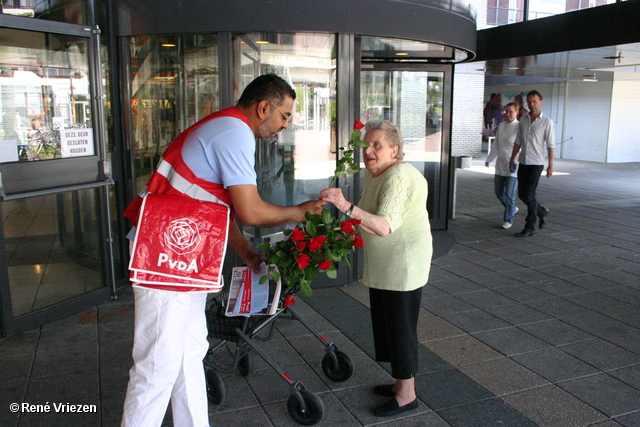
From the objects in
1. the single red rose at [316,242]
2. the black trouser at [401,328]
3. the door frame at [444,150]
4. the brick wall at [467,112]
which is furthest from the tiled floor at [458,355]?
the brick wall at [467,112]

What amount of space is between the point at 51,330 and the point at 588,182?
13885 mm

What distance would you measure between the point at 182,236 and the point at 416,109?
258 inches

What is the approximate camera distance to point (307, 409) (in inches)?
132

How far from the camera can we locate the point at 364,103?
8.31 meters

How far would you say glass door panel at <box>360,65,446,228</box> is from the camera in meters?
8.31

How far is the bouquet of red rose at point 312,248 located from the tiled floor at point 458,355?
3.28 ft

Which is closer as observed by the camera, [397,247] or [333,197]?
[333,197]

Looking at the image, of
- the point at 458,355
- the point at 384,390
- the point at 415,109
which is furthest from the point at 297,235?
the point at 415,109

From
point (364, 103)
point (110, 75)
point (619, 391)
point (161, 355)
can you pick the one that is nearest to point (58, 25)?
point (110, 75)

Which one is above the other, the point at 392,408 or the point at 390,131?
the point at 390,131

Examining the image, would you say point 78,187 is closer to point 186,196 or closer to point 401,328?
point 186,196

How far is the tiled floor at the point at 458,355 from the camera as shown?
3535 millimetres

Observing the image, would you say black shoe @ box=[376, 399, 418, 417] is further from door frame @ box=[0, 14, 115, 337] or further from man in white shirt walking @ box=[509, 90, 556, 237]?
man in white shirt walking @ box=[509, 90, 556, 237]

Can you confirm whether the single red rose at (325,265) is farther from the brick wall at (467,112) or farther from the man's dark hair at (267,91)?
the brick wall at (467,112)
